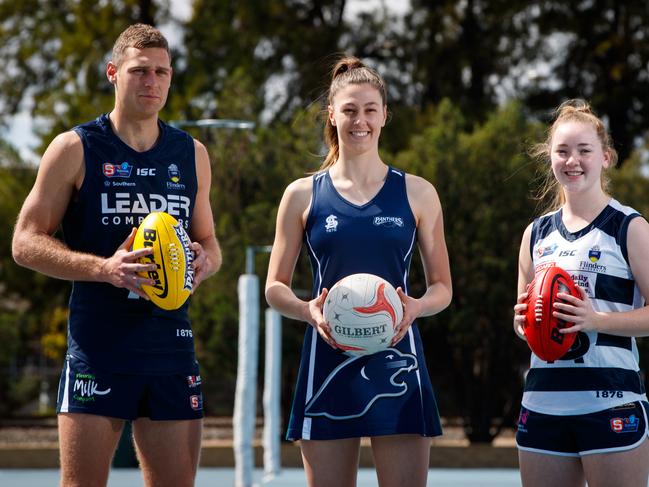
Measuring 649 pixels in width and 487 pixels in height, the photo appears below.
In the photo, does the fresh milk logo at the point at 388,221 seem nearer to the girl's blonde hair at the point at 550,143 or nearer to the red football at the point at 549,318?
the red football at the point at 549,318

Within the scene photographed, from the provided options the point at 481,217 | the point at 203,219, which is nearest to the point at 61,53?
the point at 481,217

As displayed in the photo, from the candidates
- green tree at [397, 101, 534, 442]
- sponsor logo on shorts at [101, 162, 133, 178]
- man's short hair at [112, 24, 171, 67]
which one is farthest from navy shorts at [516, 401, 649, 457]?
green tree at [397, 101, 534, 442]

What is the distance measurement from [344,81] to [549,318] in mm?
1286

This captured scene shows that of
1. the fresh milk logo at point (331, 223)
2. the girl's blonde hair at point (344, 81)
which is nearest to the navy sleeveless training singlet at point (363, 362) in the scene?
the fresh milk logo at point (331, 223)

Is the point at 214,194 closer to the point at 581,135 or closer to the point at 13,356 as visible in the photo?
the point at 13,356

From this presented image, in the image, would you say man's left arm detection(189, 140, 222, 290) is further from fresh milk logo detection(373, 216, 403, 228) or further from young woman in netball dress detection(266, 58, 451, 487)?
fresh milk logo detection(373, 216, 403, 228)

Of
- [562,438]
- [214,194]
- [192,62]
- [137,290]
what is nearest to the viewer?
[137,290]

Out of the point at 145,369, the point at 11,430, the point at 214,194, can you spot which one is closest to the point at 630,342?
the point at 145,369

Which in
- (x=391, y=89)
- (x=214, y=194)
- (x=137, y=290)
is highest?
(x=391, y=89)

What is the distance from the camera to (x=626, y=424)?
4.55 m

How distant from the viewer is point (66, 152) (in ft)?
15.0

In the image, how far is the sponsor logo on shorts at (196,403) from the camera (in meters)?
4.58

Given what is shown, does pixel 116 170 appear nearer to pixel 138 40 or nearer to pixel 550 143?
pixel 138 40

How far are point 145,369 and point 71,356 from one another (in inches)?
12.3
